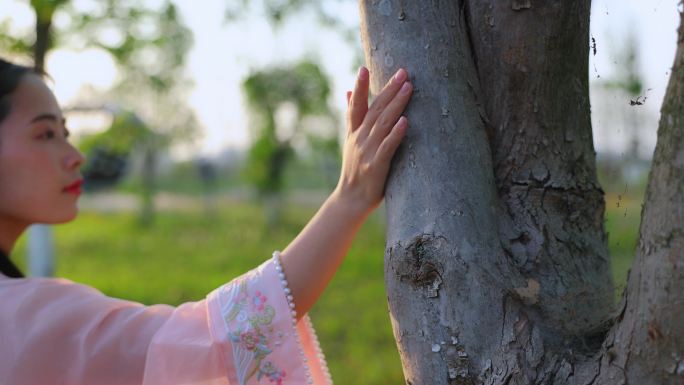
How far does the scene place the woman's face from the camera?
1.55m

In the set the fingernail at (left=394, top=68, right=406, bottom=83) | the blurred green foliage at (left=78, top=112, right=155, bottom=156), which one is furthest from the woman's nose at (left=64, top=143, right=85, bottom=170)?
the blurred green foliage at (left=78, top=112, right=155, bottom=156)

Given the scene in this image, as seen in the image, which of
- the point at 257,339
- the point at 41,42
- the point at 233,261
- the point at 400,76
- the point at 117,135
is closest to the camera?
the point at 400,76

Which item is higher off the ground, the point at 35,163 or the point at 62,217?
the point at 35,163

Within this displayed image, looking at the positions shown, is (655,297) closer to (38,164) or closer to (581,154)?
(581,154)

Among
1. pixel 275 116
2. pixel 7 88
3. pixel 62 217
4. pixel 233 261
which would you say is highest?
pixel 7 88

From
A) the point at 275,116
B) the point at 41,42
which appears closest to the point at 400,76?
the point at 41,42

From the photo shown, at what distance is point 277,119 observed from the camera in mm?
11961

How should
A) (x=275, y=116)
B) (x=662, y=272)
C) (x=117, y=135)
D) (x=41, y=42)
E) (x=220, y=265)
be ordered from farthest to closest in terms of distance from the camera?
(x=275, y=116) → (x=220, y=265) → (x=117, y=135) → (x=41, y=42) → (x=662, y=272)

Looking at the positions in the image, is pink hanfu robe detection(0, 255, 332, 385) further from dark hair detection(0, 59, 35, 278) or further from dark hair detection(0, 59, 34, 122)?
dark hair detection(0, 59, 34, 122)

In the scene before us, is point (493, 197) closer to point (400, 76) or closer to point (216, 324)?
point (400, 76)

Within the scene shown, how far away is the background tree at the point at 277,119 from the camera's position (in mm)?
10430

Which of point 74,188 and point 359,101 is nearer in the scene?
point 359,101

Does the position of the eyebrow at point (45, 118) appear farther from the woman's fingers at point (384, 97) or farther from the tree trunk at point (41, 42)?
the tree trunk at point (41, 42)

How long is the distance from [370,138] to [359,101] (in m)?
0.08
